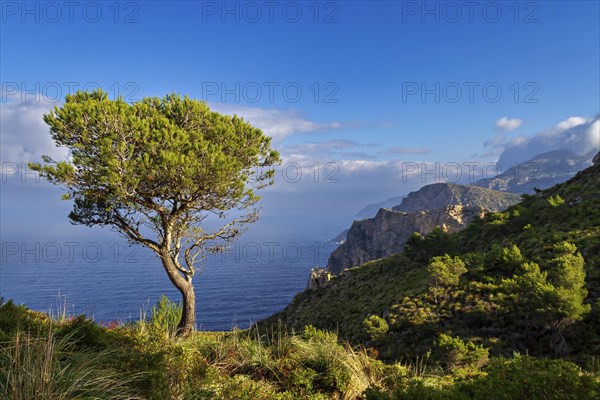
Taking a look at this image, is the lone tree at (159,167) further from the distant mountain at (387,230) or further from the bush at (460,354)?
the distant mountain at (387,230)

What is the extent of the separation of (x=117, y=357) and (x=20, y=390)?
102 inches

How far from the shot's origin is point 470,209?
382ft

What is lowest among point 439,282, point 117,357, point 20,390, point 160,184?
point 439,282

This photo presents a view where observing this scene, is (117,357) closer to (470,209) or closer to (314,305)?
(314,305)

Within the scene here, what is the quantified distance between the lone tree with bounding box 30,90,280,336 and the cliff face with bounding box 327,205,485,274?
114 meters

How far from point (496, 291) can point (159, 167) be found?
81.2 ft

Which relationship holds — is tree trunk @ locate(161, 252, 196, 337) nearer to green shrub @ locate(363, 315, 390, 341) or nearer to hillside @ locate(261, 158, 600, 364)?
hillside @ locate(261, 158, 600, 364)

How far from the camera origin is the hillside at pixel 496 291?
1855cm

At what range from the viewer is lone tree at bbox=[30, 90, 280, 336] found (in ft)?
48.4

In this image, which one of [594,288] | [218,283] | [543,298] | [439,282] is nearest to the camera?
[543,298]

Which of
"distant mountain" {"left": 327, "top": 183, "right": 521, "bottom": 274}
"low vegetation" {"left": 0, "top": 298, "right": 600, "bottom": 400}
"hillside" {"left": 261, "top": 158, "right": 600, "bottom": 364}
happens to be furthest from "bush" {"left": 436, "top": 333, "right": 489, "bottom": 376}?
"distant mountain" {"left": 327, "top": 183, "right": 521, "bottom": 274}

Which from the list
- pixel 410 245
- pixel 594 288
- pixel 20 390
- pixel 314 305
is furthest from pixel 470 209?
pixel 20 390

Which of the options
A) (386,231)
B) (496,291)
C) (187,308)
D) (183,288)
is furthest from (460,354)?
(386,231)

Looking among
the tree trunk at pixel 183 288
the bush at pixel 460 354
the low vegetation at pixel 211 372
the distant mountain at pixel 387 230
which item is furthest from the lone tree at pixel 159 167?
the distant mountain at pixel 387 230
